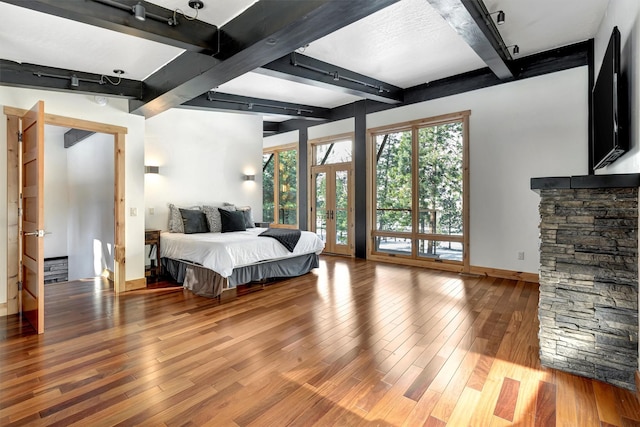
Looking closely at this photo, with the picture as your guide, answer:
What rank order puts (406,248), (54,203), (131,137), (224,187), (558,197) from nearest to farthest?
(558,197) → (131,137) → (406,248) → (224,187) → (54,203)

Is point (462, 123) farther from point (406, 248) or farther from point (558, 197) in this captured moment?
point (558, 197)

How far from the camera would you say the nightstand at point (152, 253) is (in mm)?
5102

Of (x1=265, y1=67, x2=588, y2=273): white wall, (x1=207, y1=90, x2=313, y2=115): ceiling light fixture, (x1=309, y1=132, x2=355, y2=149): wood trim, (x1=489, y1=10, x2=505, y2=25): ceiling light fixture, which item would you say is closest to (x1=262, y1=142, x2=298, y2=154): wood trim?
(x1=309, y1=132, x2=355, y2=149): wood trim

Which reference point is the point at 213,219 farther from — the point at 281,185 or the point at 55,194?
the point at 55,194

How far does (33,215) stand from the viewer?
3281mm

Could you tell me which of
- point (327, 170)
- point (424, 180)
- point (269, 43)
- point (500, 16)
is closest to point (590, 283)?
point (500, 16)

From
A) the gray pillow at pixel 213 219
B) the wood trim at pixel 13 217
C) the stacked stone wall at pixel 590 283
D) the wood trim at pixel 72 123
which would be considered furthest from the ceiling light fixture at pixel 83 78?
the stacked stone wall at pixel 590 283

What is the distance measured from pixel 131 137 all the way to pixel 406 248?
16.2 ft

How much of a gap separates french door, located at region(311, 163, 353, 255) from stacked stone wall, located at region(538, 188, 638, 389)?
4909 millimetres

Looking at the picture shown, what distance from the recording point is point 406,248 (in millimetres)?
6227

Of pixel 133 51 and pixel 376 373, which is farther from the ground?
pixel 133 51

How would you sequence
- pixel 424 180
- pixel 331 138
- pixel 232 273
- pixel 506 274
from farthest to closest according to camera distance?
pixel 331 138 < pixel 424 180 < pixel 506 274 < pixel 232 273

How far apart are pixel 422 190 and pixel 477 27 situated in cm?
312

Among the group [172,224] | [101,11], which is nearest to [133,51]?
[101,11]
